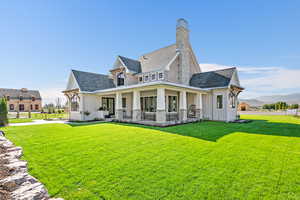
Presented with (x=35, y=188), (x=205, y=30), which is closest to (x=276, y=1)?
(x=205, y=30)

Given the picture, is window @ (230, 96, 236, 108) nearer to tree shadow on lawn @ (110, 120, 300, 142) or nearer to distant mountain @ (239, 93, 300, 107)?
tree shadow on lawn @ (110, 120, 300, 142)

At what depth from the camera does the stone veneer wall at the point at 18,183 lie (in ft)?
7.86

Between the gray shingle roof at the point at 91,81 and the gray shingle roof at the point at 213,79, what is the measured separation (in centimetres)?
1141

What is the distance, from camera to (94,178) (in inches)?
120

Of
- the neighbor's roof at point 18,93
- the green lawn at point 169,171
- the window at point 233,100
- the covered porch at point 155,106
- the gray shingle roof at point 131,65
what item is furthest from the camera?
the neighbor's roof at point 18,93

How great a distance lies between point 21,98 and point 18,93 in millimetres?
1758

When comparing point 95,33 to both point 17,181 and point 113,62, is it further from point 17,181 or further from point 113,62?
point 17,181

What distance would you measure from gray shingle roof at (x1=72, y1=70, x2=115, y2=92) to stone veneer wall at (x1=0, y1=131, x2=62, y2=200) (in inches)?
484

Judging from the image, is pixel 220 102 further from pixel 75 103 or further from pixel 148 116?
pixel 75 103

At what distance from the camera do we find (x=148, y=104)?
46.2 feet

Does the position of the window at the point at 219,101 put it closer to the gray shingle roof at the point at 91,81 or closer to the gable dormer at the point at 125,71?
the gable dormer at the point at 125,71

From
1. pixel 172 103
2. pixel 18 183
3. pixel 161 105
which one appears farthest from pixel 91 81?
pixel 18 183

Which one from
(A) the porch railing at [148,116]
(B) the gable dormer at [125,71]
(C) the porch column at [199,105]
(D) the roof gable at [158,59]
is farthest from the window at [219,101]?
(B) the gable dormer at [125,71]

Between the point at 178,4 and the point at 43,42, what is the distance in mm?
14220
